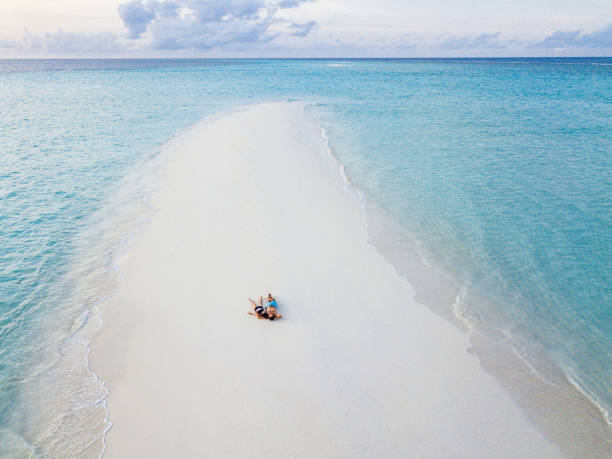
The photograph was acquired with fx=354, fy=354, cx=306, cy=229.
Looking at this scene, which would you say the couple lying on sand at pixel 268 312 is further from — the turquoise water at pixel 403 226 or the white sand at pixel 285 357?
the turquoise water at pixel 403 226

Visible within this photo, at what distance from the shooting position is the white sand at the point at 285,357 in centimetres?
706

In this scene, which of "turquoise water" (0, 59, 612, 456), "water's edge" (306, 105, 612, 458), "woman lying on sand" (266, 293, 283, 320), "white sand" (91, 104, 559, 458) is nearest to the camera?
"white sand" (91, 104, 559, 458)

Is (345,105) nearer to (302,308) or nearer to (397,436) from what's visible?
(302,308)

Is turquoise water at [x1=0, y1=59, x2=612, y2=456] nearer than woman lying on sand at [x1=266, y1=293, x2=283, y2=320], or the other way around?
turquoise water at [x1=0, y1=59, x2=612, y2=456]

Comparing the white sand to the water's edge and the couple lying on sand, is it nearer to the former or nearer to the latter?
the couple lying on sand

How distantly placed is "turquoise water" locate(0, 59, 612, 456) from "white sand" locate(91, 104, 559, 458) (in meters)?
1.05

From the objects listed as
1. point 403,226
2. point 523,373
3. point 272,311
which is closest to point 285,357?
point 272,311

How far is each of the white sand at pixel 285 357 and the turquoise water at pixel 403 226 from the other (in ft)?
3.43

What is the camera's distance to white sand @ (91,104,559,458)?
23.2 feet

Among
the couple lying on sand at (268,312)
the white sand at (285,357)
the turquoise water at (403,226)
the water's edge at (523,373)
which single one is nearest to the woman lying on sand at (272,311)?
the couple lying on sand at (268,312)

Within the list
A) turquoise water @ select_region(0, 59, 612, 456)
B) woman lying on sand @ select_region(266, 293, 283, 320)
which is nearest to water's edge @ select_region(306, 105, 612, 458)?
turquoise water @ select_region(0, 59, 612, 456)

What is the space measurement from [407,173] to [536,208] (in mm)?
6784

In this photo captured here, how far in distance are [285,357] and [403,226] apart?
8.54 metres

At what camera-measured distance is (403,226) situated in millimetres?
15164
